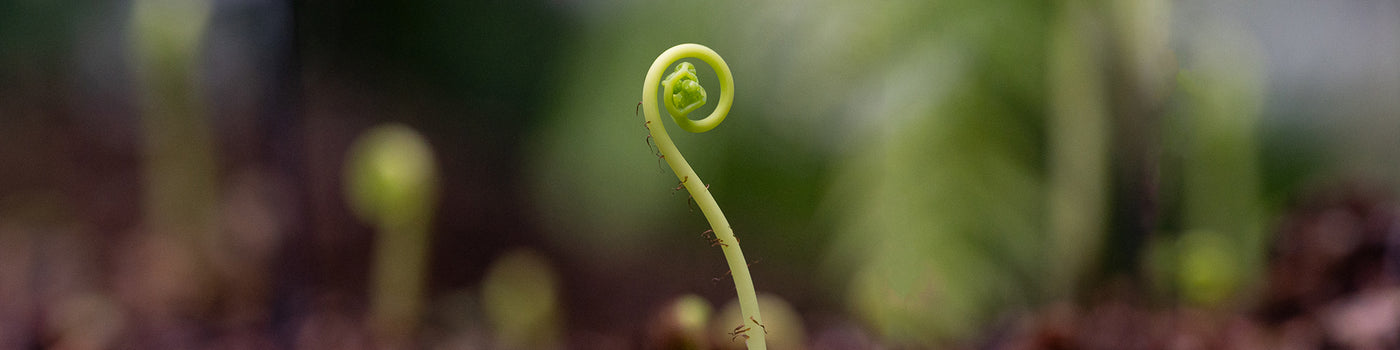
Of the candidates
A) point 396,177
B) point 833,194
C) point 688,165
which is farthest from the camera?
point 833,194

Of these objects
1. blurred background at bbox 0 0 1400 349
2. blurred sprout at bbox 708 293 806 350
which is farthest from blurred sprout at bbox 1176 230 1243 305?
blurred sprout at bbox 708 293 806 350

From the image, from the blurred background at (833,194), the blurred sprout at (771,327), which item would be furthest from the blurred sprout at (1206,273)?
the blurred sprout at (771,327)

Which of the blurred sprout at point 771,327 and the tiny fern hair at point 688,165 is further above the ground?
the tiny fern hair at point 688,165

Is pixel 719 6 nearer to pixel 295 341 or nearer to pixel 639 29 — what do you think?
pixel 639 29

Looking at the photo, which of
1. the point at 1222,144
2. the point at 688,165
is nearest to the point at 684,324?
the point at 688,165

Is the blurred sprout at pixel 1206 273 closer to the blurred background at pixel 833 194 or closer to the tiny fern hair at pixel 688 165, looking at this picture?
the blurred background at pixel 833 194

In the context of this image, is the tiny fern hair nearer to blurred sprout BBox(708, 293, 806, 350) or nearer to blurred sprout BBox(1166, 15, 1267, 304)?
blurred sprout BBox(708, 293, 806, 350)

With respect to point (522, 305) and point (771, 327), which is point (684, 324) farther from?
point (522, 305)

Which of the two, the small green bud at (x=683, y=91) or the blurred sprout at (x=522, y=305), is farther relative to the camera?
the blurred sprout at (x=522, y=305)
